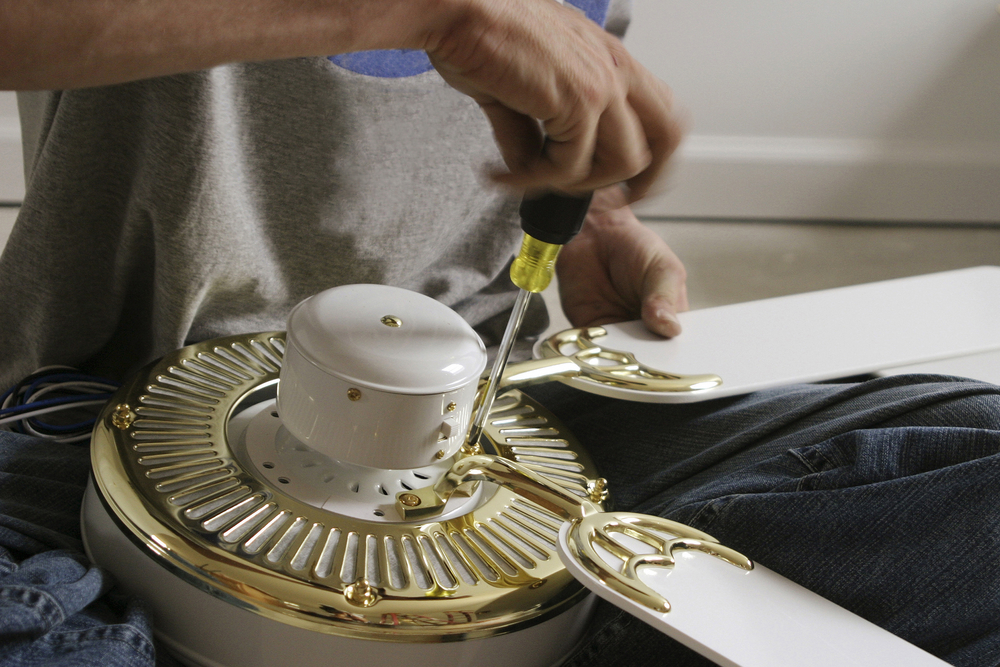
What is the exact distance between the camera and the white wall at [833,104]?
1996mm

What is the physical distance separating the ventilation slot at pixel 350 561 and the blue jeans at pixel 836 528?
10cm

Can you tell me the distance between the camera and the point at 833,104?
7.11 feet

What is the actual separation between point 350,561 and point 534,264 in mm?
183

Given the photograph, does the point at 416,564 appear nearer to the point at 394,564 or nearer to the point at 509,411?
the point at 394,564

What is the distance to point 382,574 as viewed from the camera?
1.44 ft

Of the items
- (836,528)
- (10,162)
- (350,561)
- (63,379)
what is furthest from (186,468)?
(10,162)

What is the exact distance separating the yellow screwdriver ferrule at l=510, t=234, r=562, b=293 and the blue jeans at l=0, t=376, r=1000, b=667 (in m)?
0.17

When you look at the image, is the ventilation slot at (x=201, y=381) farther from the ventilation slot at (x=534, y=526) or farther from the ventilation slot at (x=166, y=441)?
the ventilation slot at (x=534, y=526)

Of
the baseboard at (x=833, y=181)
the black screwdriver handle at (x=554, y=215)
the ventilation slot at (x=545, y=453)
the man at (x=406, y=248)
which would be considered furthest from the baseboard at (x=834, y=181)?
the black screwdriver handle at (x=554, y=215)

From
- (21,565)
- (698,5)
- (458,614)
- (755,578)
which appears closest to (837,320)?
(755,578)

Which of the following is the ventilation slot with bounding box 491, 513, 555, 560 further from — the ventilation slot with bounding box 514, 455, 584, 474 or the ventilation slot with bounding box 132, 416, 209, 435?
the ventilation slot with bounding box 132, 416, 209, 435

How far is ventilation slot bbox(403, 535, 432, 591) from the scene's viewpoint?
0.44 m

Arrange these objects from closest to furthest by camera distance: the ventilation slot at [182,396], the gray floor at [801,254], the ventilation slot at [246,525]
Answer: the ventilation slot at [246,525]
the ventilation slot at [182,396]
the gray floor at [801,254]

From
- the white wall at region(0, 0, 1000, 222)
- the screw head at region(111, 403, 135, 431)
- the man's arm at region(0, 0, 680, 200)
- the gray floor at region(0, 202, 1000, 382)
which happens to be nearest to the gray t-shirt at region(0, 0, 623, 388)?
the screw head at region(111, 403, 135, 431)
